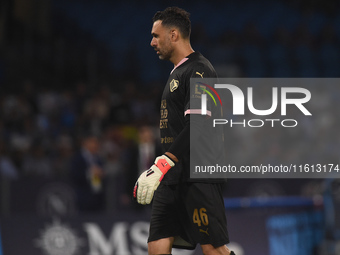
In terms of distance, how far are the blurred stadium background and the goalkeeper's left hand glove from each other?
3.80 meters

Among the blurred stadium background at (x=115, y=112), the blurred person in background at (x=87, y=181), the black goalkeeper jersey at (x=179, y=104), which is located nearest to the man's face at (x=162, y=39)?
the black goalkeeper jersey at (x=179, y=104)

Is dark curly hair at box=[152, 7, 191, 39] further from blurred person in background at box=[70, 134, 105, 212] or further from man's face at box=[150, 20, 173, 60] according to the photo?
blurred person in background at box=[70, 134, 105, 212]

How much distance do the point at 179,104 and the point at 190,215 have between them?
73cm

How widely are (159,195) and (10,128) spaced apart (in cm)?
685

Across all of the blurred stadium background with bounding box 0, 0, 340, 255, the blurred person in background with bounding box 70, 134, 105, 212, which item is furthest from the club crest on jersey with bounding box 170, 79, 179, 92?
the blurred person in background with bounding box 70, 134, 105, 212

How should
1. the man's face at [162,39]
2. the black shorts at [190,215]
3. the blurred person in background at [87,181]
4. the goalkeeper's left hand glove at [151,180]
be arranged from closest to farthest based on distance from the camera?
the goalkeeper's left hand glove at [151,180] < the black shorts at [190,215] < the man's face at [162,39] < the blurred person in background at [87,181]

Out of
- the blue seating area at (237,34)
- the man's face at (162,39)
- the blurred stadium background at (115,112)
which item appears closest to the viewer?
the man's face at (162,39)

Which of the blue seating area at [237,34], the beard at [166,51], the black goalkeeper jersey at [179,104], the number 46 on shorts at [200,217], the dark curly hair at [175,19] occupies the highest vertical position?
the blue seating area at [237,34]

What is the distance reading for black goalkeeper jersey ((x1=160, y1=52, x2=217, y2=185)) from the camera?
12.6 feet

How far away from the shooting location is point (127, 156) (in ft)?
32.3

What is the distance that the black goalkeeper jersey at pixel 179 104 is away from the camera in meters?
3.83

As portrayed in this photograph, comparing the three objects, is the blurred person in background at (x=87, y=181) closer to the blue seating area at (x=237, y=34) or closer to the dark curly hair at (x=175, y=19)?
the blue seating area at (x=237, y=34)

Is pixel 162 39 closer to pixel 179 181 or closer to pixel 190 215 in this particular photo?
pixel 179 181

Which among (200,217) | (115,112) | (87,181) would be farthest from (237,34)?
(200,217)
